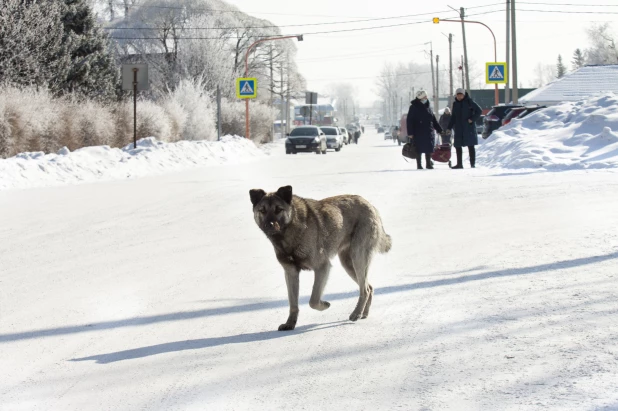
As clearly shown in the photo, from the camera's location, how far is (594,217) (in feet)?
36.3

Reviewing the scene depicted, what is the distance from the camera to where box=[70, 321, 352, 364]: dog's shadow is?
17.1 feet

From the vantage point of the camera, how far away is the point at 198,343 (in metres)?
5.55

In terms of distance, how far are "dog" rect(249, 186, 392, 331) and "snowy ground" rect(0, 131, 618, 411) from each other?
0.90ft

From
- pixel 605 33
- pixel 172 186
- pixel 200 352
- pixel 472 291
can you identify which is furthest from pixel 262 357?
pixel 605 33

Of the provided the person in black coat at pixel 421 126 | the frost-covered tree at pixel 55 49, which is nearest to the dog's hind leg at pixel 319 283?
the person in black coat at pixel 421 126

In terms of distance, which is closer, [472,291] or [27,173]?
[472,291]

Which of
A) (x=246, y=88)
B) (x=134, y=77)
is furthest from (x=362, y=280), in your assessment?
(x=246, y=88)

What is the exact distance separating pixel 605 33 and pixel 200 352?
5303 inches

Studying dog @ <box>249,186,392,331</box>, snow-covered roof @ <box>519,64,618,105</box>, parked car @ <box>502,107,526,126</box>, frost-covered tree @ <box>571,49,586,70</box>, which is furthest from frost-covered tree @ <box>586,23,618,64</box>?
dog @ <box>249,186,392,331</box>

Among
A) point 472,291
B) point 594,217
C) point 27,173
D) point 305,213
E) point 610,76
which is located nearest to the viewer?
point 305,213

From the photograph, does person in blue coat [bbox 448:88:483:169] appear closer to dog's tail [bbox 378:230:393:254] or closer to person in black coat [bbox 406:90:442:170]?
person in black coat [bbox 406:90:442:170]

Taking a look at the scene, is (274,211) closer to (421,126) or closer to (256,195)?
(256,195)

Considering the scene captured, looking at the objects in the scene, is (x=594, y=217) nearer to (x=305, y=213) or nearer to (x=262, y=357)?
(x=305, y=213)

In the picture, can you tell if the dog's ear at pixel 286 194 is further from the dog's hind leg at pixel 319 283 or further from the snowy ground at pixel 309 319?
the snowy ground at pixel 309 319
